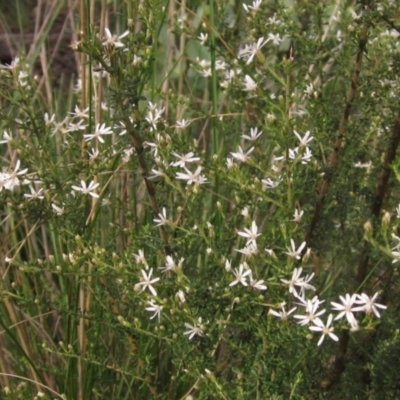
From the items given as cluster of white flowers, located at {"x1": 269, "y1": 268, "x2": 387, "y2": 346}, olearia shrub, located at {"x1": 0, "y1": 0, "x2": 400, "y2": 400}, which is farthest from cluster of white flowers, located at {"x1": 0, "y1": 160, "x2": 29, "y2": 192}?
cluster of white flowers, located at {"x1": 269, "y1": 268, "x2": 387, "y2": 346}

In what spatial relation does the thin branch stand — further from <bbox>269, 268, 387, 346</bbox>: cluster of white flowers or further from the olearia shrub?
<bbox>269, 268, 387, 346</bbox>: cluster of white flowers

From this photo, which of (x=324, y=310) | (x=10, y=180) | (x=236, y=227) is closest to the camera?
(x=324, y=310)

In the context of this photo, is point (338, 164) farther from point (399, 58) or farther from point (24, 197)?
point (24, 197)

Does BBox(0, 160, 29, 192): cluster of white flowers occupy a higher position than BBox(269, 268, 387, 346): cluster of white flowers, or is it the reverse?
BBox(0, 160, 29, 192): cluster of white flowers

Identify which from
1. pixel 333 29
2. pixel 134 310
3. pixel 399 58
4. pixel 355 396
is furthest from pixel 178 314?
pixel 333 29

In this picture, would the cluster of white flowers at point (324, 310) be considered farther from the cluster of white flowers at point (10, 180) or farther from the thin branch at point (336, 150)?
the cluster of white flowers at point (10, 180)

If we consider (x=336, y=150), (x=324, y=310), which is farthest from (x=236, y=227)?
(x=324, y=310)

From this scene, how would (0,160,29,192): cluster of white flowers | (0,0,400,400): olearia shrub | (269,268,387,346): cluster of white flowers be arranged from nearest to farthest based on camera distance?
1. (269,268,387,346): cluster of white flowers
2. (0,0,400,400): olearia shrub
3. (0,160,29,192): cluster of white flowers

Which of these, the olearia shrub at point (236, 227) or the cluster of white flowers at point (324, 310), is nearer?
the cluster of white flowers at point (324, 310)

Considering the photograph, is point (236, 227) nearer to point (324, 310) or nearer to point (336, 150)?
point (336, 150)

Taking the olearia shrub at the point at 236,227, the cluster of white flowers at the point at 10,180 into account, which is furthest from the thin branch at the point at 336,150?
the cluster of white flowers at the point at 10,180

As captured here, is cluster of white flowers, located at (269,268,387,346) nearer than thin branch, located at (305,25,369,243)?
Yes
